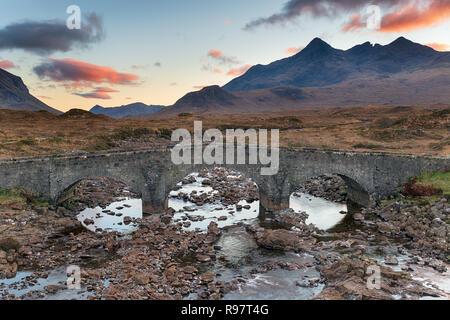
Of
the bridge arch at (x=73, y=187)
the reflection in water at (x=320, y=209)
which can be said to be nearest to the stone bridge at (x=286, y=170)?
the bridge arch at (x=73, y=187)

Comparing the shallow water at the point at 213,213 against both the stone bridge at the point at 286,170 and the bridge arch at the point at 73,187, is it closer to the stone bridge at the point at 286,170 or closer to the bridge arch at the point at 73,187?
the stone bridge at the point at 286,170

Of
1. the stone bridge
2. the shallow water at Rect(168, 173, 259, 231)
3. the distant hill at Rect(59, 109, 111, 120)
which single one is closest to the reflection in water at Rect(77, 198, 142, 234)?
the stone bridge

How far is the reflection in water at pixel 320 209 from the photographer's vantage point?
3011 centimetres

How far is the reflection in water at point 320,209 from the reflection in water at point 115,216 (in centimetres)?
1581

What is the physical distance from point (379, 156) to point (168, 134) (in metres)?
47.6

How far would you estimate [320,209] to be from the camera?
34.0 m

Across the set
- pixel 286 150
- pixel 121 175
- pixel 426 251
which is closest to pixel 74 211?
pixel 121 175

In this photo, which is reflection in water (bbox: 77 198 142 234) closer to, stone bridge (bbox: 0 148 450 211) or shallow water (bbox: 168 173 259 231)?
stone bridge (bbox: 0 148 450 211)

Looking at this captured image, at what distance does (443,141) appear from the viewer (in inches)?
1788

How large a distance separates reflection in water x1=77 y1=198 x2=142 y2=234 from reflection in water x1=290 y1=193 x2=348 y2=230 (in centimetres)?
1581

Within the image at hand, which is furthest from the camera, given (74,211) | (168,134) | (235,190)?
(168,134)

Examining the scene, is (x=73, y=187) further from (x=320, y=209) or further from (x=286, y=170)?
(x=320, y=209)

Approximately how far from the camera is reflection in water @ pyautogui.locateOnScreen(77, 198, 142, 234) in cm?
2783

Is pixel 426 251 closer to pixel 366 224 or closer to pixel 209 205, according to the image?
pixel 366 224
